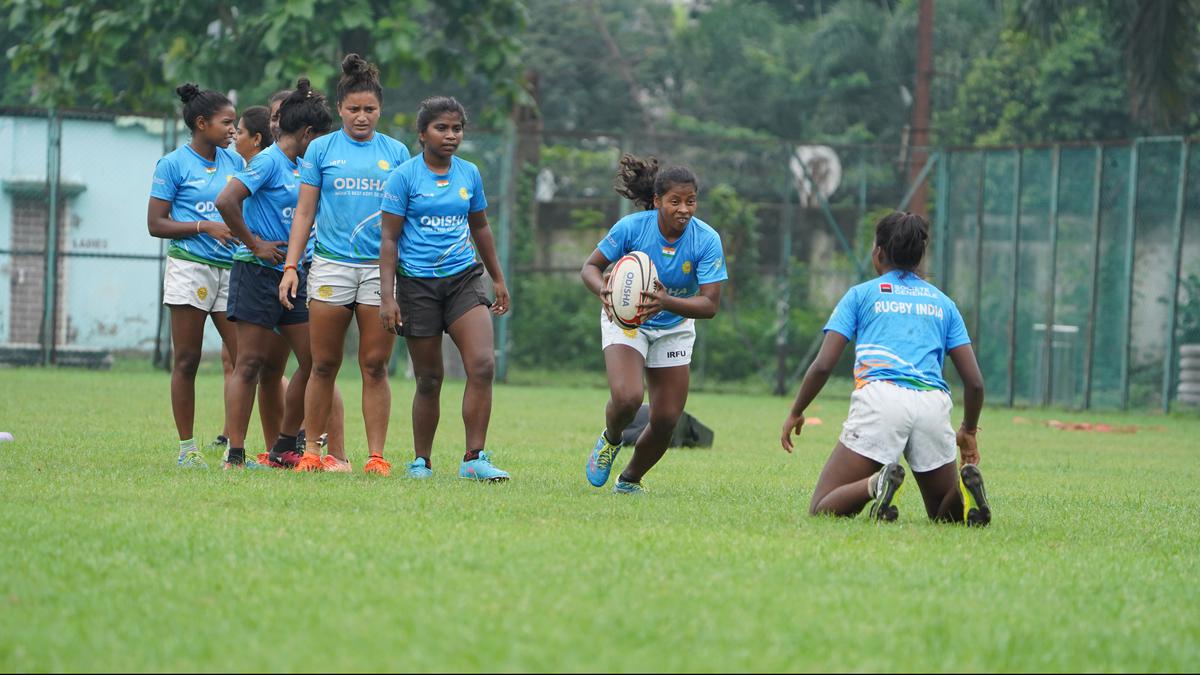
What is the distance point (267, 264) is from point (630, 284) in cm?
204

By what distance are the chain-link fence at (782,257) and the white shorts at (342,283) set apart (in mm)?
12962

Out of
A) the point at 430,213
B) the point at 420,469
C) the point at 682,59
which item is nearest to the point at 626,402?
the point at 420,469

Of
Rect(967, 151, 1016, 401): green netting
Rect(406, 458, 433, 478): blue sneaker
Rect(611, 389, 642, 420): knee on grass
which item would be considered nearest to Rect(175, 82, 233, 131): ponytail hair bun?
Rect(406, 458, 433, 478): blue sneaker

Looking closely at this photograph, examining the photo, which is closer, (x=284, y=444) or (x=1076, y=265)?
(x=284, y=444)

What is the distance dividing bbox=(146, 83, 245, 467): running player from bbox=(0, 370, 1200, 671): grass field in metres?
0.54

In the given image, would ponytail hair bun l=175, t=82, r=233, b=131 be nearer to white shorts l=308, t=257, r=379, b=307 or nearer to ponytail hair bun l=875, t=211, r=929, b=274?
white shorts l=308, t=257, r=379, b=307

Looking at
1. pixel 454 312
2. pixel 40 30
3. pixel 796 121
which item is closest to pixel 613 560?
pixel 454 312

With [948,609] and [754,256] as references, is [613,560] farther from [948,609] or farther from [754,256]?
[754,256]

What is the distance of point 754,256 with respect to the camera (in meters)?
23.3

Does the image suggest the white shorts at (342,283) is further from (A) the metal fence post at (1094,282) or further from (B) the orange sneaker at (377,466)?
(A) the metal fence post at (1094,282)

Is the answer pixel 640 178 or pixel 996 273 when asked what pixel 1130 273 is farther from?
pixel 640 178

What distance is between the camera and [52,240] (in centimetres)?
2028

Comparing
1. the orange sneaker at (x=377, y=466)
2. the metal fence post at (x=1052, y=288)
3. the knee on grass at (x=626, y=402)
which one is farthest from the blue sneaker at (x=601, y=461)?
the metal fence post at (x=1052, y=288)

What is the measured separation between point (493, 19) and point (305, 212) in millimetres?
14163
